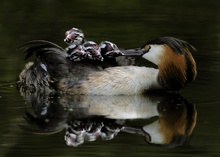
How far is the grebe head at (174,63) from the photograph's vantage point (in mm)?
11820

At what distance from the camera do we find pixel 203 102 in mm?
11266

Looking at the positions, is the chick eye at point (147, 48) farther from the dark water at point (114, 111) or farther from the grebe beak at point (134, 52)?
the dark water at point (114, 111)

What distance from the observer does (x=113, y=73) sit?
11797 mm

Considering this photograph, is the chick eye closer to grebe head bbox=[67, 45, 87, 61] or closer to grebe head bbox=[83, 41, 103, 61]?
grebe head bbox=[83, 41, 103, 61]

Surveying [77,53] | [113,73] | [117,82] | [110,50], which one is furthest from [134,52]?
[77,53]

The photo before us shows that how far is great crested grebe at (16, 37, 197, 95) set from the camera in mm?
11719

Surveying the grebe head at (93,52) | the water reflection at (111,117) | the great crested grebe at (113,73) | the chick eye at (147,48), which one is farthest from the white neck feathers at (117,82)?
the chick eye at (147,48)

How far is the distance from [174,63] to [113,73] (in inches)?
30.2

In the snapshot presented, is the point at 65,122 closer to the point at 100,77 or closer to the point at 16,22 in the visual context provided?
the point at 100,77

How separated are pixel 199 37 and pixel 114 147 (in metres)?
7.14

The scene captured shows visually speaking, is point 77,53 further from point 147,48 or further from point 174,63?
point 174,63

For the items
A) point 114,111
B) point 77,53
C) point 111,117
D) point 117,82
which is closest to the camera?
point 111,117

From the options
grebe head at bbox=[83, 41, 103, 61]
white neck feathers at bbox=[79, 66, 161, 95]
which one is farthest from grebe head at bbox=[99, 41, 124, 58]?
white neck feathers at bbox=[79, 66, 161, 95]

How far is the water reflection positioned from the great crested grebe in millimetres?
126
